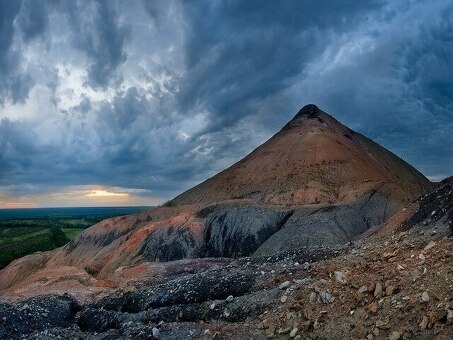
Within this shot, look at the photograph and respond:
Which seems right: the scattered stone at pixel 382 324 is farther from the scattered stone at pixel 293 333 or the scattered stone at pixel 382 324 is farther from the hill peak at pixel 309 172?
the hill peak at pixel 309 172

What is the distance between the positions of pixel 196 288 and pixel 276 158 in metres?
42.9

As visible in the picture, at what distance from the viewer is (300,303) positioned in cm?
1159

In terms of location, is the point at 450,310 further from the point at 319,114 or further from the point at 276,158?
the point at 319,114

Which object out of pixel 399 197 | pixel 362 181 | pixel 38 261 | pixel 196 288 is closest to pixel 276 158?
pixel 362 181

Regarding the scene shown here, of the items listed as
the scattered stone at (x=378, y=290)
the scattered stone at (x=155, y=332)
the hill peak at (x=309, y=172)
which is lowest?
the scattered stone at (x=155, y=332)

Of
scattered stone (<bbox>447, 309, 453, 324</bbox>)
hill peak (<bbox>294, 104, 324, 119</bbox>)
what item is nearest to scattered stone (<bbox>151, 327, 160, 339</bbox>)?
scattered stone (<bbox>447, 309, 453, 324</bbox>)

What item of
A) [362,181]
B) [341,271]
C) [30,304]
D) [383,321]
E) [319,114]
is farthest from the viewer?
[319,114]

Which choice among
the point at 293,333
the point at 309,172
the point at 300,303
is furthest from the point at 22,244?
the point at 293,333

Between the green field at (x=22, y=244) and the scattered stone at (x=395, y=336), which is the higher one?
the scattered stone at (x=395, y=336)

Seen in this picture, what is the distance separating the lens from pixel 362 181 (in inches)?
1873

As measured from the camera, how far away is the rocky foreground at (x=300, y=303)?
9.66 metres

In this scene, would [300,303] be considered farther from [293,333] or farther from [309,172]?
[309,172]

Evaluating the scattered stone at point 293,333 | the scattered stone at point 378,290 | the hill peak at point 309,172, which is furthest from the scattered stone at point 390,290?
the hill peak at point 309,172

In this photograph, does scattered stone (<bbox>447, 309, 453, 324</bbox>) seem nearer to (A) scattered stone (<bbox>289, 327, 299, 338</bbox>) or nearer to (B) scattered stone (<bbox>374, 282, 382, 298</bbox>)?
(B) scattered stone (<bbox>374, 282, 382, 298</bbox>)
